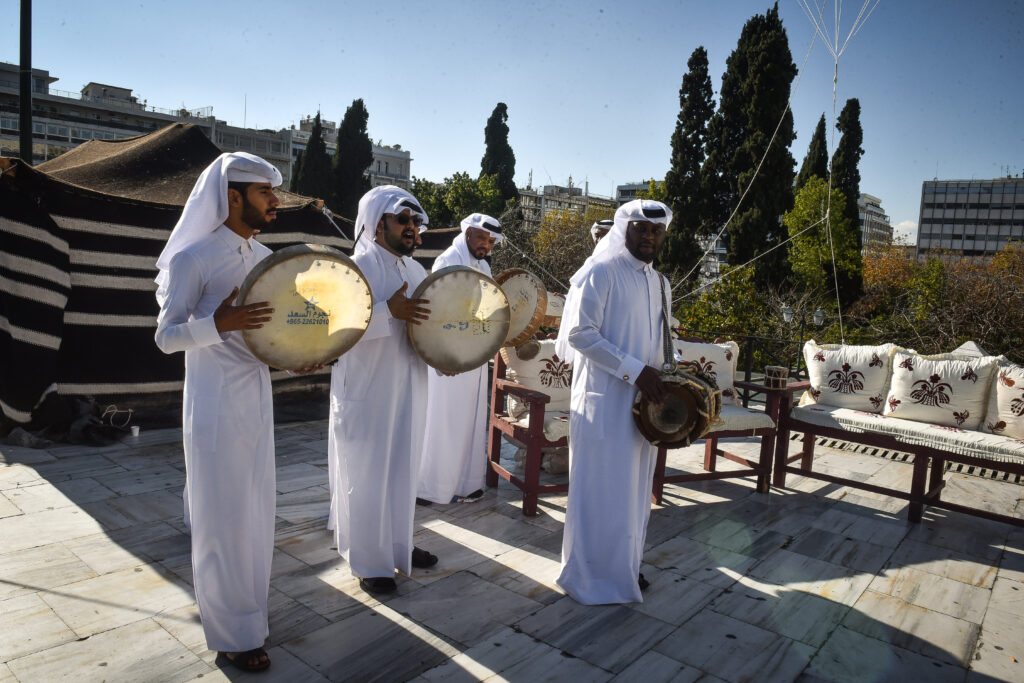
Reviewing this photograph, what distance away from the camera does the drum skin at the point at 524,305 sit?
4.32 m

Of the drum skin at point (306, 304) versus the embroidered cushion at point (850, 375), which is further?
the embroidered cushion at point (850, 375)

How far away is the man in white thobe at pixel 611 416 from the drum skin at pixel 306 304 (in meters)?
1.03

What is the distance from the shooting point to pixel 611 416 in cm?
308

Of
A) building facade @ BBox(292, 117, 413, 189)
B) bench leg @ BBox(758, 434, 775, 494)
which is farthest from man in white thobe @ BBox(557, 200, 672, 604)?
building facade @ BBox(292, 117, 413, 189)

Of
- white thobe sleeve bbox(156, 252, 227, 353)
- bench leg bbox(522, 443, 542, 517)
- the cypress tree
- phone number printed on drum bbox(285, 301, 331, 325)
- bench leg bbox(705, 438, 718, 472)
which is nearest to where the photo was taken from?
white thobe sleeve bbox(156, 252, 227, 353)

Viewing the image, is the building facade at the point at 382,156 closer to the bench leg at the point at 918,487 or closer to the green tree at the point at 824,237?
the green tree at the point at 824,237

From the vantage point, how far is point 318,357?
2635 millimetres

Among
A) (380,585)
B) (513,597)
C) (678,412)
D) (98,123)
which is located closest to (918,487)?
(678,412)

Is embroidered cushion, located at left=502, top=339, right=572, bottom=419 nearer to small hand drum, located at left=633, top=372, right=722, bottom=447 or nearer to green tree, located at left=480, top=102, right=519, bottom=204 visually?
small hand drum, located at left=633, top=372, right=722, bottom=447

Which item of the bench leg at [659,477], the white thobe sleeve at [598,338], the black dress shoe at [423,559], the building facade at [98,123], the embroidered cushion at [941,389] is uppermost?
the building facade at [98,123]

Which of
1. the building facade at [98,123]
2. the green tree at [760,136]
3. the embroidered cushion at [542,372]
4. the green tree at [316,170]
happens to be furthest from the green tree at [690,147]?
the building facade at [98,123]

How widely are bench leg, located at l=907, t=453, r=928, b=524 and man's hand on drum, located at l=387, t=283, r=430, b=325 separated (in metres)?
3.63

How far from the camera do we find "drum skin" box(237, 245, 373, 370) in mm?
2373

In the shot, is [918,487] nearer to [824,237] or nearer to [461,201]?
[461,201]
